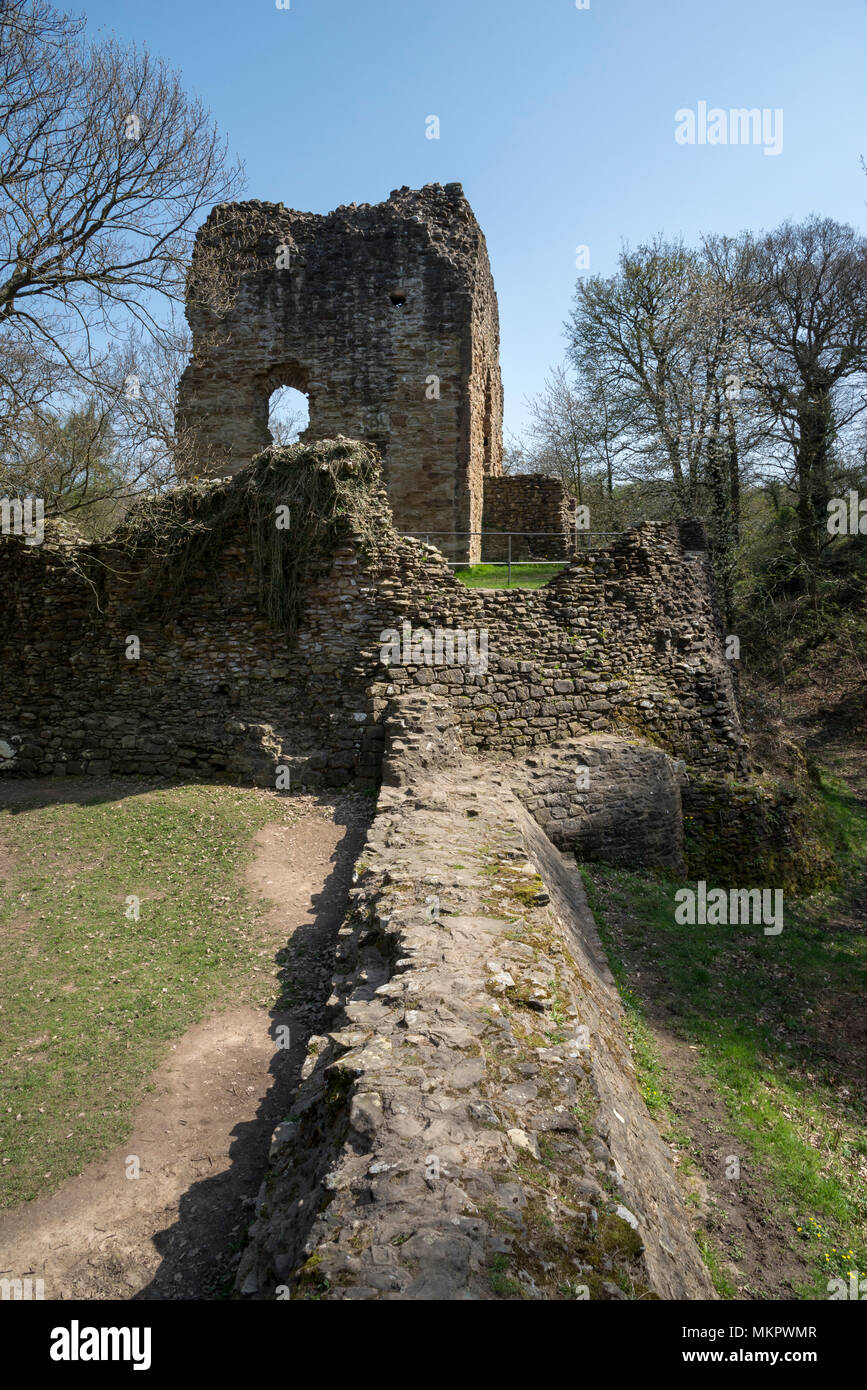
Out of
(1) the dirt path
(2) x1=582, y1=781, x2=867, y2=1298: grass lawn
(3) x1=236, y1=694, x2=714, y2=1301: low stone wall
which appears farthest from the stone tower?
(1) the dirt path

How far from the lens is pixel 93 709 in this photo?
11.2 m

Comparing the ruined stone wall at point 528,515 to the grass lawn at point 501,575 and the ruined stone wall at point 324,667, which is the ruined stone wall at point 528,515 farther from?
the ruined stone wall at point 324,667

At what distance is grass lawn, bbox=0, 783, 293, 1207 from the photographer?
4832 mm

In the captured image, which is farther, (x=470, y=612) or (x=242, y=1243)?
(x=470, y=612)

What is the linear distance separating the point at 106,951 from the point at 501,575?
11236mm

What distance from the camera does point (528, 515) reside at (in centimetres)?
1939

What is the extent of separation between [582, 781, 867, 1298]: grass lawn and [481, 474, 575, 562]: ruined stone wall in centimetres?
1075

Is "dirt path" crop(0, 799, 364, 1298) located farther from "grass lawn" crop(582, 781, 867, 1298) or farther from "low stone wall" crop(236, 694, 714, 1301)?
"grass lawn" crop(582, 781, 867, 1298)

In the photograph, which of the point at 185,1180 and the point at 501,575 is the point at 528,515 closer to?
the point at 501,575

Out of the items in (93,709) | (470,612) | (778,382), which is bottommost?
(93,709)

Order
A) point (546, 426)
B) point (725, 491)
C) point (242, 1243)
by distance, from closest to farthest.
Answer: point (242, 1243), point (725, 491), point (546, 426)

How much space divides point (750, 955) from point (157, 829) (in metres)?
6.80

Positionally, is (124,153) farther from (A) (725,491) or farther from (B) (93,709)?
(A) (725,491)
